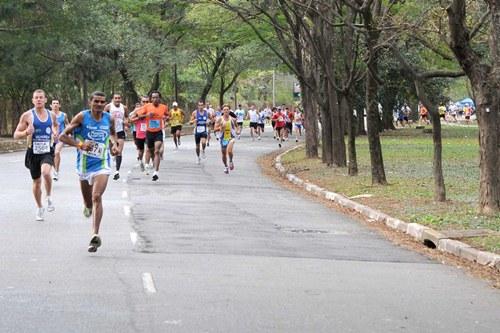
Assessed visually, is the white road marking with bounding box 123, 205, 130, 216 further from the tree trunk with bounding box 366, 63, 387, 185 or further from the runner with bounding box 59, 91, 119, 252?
the tree trunk with bounding box 366, 63, 387, 185

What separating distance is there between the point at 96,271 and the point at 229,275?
4.53 ft

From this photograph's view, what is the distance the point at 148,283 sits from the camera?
8836 millimetres

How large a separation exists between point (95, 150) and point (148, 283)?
2818 millimetres

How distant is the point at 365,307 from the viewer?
8188 mm

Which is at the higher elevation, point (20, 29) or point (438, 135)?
point (20, 29)

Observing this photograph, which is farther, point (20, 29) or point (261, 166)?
point (20, 29)

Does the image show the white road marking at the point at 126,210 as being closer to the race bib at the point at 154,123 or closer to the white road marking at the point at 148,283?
the white road marking at the point at 148,283

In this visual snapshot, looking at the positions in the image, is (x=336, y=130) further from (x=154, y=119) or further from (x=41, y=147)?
(x=41, y=147)

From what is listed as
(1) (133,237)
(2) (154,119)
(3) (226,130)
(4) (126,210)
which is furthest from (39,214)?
(3) (226,130)

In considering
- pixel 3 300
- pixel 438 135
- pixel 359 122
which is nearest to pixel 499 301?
pixel 3 300

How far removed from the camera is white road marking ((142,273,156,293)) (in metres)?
8.55

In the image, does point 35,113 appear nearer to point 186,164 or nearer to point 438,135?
point 438,135

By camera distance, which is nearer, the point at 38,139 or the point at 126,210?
the point at 38,139

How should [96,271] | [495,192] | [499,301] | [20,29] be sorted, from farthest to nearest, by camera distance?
[20,29] < [495,192] < [96,271] < [499,301]
